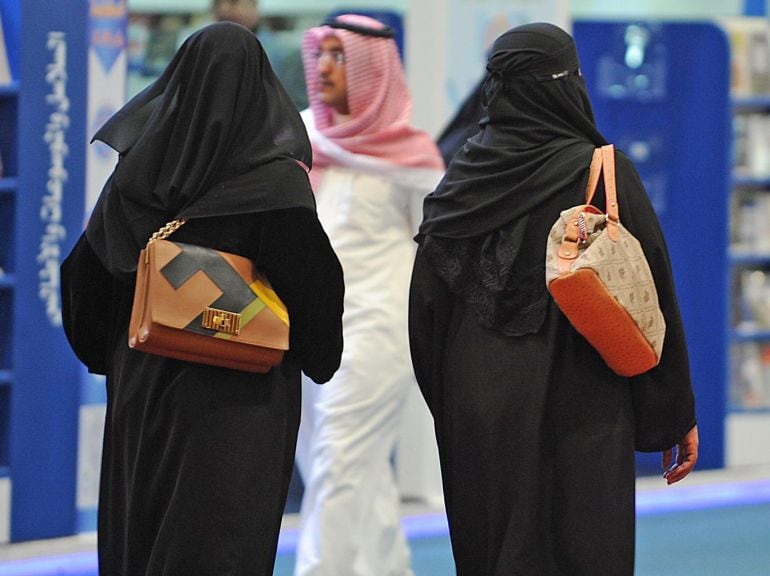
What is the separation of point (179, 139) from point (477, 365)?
77cm

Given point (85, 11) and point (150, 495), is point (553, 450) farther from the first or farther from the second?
point (85, 11)

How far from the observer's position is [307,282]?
2.79 metres

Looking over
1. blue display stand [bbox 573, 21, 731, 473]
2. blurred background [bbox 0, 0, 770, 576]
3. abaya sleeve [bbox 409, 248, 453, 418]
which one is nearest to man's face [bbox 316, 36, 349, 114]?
blurred background [bbox 0, 0, 770, 576]

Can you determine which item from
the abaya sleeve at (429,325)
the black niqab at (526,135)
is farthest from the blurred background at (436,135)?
the black niqab at (526,135)

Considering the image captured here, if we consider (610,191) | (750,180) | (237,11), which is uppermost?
(237,11)

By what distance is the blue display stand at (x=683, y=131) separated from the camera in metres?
6.54

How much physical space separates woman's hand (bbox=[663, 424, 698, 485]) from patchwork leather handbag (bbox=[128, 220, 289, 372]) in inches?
34.6

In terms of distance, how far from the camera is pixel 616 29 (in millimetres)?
6488

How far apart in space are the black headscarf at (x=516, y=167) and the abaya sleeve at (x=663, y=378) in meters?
0.14

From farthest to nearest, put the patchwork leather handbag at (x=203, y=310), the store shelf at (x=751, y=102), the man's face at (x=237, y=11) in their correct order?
the store shelf at (x=751, y=102) < the man's face at (x=237, y=11) < the patchwork leather handbag at (x=203, y=310)

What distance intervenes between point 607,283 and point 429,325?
1.66ft

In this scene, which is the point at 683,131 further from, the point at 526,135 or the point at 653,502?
the point at 526,135

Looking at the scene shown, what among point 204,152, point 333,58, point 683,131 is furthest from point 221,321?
point 683,131

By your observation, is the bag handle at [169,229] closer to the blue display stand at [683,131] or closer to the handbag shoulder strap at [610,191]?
the handbag shoulder strap at [610,191]
